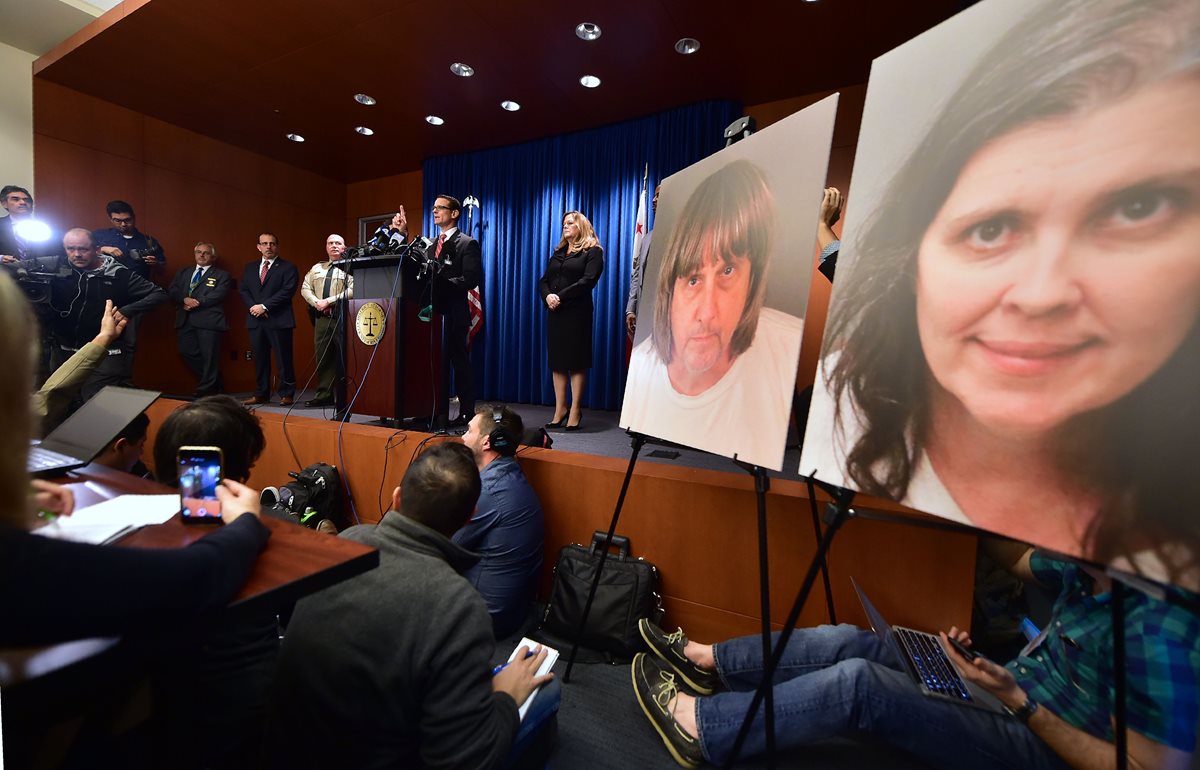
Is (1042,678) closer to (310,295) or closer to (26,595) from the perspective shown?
(26,595)

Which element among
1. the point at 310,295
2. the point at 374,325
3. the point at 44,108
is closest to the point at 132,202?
the point at 44,108

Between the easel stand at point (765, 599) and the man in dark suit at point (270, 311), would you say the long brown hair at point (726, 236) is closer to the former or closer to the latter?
the easel stand at point (765, 599)

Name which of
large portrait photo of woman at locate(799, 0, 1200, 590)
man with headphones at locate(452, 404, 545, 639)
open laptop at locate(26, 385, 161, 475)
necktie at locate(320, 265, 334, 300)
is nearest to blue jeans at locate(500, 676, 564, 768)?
man with headphones at locate(452, 404, 545, 639)

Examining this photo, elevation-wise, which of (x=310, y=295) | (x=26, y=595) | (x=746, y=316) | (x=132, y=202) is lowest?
(x=26, y=595)

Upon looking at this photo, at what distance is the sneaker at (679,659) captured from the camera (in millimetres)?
1384

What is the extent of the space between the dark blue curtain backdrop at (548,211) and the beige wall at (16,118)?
3.26 m

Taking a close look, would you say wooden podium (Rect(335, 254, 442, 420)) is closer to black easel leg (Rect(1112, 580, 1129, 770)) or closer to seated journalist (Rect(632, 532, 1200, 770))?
seated journalist (Rect(632, 532, 1200, 770))

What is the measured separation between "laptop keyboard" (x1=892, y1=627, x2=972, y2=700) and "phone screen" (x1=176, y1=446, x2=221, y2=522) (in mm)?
1469

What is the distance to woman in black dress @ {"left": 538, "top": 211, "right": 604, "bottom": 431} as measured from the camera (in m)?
3.17

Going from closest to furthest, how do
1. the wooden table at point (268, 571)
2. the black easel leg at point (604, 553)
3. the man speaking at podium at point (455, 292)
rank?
the wooden table at point (268, 571) → the black easel leg at point (604, 553) → the man speaking at podium at point (455, 292)

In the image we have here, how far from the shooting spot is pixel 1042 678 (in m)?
0.99

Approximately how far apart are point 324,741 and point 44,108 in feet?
20.8

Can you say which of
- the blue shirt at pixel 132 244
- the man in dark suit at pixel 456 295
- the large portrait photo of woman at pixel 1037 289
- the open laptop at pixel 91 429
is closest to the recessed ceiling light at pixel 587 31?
the man in dark suit at pixel 456 295

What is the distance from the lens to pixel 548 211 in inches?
201
